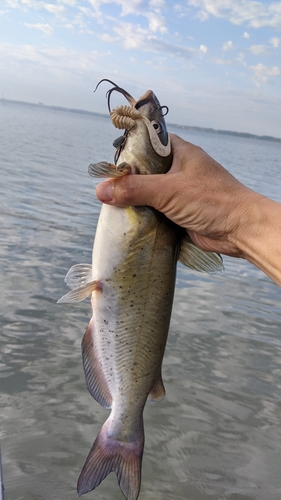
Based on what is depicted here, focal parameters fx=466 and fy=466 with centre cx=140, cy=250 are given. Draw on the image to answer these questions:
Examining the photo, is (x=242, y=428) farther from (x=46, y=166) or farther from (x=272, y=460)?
(x=46, y=166)

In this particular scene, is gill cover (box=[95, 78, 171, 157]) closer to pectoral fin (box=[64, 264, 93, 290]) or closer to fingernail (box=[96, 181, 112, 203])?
fingernail (box=[96, 181, 112, 203])

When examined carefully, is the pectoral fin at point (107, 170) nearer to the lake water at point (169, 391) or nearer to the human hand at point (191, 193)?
the human hand at point (191, 193)

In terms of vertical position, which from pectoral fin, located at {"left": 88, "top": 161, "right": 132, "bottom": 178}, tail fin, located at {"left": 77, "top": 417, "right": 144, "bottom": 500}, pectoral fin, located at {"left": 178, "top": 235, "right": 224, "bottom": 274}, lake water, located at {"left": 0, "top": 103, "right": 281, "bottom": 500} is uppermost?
pectoral fin, located at {"left": 88, "top": 161, "right": 132, "bottom": 178}

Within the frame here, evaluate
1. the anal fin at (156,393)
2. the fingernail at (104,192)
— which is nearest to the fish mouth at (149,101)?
the fingernail at (104,192)

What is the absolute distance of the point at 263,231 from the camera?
9.74ft

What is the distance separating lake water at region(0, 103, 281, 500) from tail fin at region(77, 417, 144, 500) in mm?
1355

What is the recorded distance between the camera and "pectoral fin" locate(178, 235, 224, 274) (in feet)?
9.94

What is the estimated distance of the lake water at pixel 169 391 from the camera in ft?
14.1

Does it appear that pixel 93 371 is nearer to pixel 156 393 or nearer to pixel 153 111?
pixel 156 393

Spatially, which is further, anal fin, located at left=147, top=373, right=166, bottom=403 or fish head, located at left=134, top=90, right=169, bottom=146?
anal fin, located at left=147, top=373, right=166, bottom=403

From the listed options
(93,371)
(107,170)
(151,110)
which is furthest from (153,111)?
(93,371)

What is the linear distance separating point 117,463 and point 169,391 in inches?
109

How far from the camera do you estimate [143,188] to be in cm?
264

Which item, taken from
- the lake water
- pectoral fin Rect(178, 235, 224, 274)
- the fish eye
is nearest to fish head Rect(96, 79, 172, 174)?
the fish eye
